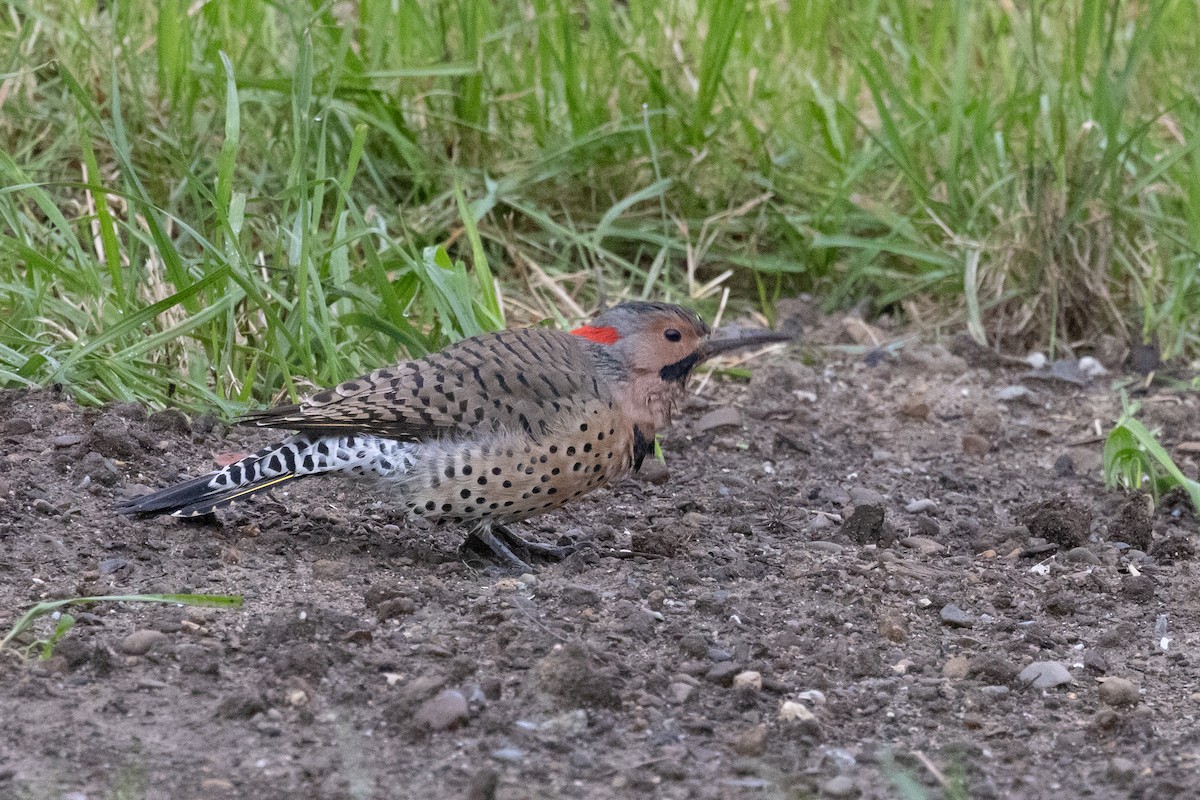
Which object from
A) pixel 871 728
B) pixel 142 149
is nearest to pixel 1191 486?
pixel 871 728

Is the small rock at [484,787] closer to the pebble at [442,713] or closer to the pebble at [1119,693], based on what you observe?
the pebble at [442,713]

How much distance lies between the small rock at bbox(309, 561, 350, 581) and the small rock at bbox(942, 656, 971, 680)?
1.46 meters

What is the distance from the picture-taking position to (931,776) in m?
2.90

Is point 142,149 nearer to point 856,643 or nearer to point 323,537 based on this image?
point 323,537

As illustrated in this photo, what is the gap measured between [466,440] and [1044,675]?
155cm

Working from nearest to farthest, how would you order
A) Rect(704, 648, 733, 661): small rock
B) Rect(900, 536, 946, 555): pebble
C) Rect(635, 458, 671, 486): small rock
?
Rect(704, 648, 733, 661): small rock → Rect(900, 536, 946, 555): pebble → Rect(635, 458, 671, 486): small rock

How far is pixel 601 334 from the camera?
4.30 metres

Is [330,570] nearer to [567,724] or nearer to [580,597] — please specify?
[580,597]

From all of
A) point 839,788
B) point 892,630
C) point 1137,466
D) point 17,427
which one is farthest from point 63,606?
point 1137,466

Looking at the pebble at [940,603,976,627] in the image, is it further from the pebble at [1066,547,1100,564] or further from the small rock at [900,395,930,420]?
the small rock at [900,395,930,420]

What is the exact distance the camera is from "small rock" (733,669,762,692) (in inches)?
126

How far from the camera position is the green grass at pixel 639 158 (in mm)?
5645

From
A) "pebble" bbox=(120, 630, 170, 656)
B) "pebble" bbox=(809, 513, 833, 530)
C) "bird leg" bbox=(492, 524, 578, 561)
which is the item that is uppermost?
"pebble" bbox=(120, 630, 170, 656)

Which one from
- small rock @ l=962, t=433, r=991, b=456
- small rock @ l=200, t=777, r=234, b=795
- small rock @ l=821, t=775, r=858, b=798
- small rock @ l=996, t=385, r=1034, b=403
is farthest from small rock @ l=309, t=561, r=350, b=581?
small rock @ l=996, t=385, r=1034, b=403
